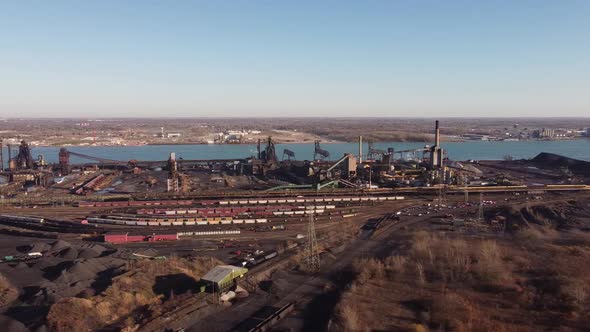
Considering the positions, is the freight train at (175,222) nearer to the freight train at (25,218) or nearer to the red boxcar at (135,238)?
the freight train at (25,218)

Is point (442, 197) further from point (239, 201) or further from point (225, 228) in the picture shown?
point (225, 228)

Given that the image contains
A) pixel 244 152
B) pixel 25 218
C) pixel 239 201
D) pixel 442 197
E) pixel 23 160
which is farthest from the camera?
pixel 244 152

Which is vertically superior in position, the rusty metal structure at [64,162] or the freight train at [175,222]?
the rusty metal structure at [64,162]

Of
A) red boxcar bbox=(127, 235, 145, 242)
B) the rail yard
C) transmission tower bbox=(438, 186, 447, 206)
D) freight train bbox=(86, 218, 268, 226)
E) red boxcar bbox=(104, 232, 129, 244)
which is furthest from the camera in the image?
transmission tower bbox=(438, 186, 447, 206)

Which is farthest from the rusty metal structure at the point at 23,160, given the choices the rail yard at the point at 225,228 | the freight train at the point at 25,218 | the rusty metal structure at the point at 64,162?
the freight train at the point at 25,218

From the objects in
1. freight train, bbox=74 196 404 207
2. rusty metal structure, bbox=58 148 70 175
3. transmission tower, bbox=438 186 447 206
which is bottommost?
freight train, bbox=74 196 404 207

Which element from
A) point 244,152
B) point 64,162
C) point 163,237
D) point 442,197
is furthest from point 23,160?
point 442,197

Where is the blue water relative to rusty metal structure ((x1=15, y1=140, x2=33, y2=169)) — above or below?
below

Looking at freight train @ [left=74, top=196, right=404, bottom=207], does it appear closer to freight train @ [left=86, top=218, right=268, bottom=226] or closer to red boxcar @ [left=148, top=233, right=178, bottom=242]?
freight train @ [left=86, top=218, right=268, bottom=226]

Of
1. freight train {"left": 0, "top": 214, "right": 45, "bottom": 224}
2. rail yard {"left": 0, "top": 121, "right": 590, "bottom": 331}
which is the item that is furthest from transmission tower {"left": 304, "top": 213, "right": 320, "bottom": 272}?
freight train {"left": 0, "top": 214, "right": 45, "bottom": 224}
